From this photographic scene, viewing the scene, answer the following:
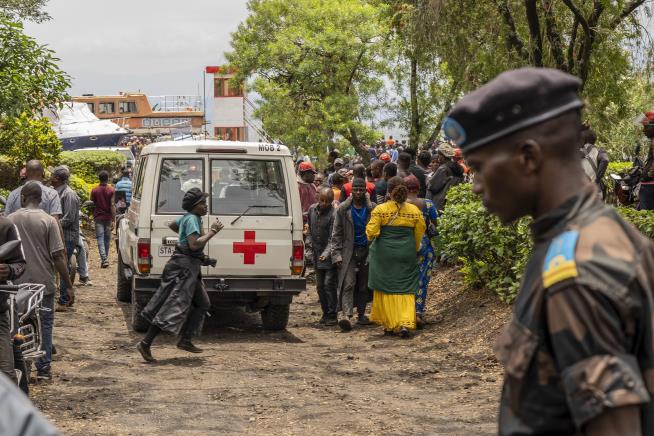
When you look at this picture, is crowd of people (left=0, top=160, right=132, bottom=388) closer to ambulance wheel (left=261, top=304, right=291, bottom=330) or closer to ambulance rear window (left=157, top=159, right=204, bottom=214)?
ambulance rear window (left=157, top=159, right=204, bottom=214)

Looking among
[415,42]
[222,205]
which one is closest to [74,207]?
[222,205]

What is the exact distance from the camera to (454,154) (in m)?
15.7

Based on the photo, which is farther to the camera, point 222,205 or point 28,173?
point 222,205

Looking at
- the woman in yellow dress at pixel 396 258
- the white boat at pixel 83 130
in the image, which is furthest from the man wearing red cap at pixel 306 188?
the white boat at pixel 83 130

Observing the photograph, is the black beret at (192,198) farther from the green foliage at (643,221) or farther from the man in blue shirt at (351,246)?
the green foliage at (643,221)

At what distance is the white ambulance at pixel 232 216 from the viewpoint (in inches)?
466

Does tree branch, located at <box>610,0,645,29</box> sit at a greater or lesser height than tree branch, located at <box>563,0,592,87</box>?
greater

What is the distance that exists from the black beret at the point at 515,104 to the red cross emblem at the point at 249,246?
9692 millimetres

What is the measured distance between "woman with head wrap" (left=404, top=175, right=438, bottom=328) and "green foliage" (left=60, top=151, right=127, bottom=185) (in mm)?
18944

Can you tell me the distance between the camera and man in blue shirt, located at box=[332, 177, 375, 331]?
42.7 ft

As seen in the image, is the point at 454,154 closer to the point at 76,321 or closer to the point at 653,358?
the point at 76,321

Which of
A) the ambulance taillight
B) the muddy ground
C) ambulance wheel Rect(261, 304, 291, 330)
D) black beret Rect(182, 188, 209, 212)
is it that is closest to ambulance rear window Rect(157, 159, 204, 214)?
black beret Rect(182, 188, 209, 212)

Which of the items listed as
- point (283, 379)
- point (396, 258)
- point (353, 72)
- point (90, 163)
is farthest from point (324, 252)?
point (90, 163)

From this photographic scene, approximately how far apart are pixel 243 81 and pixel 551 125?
28.1 metres
